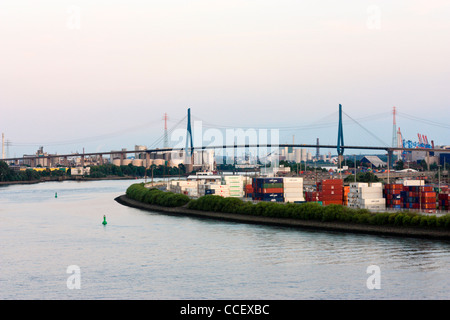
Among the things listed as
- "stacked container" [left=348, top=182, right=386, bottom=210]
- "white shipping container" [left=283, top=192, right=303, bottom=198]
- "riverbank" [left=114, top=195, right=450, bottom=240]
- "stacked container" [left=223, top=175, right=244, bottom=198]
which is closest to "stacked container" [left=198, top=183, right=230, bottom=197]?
"stacked container" [left=223, top=175, right=244, bottom=198]

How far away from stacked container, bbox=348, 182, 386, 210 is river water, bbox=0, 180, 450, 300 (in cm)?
398

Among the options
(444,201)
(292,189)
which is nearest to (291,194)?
(292,189)

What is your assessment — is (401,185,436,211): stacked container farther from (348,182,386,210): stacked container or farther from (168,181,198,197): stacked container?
(168,181,198,197): stacked container

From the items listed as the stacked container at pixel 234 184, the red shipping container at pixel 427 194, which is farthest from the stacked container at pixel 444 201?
the stacked container at pixel 234 184

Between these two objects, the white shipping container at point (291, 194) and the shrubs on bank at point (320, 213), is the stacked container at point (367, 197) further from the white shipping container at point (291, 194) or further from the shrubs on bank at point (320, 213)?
the white shipping container at point (291, 194)

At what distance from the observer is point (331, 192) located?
→ 2573cm

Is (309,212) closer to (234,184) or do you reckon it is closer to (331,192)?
(331,192)

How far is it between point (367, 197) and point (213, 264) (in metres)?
11.2

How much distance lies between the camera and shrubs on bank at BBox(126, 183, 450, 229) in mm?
18188

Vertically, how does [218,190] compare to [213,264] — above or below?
above

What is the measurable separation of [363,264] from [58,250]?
26.4 feet
